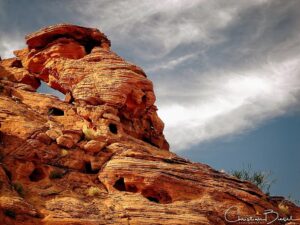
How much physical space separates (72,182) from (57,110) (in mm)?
10419

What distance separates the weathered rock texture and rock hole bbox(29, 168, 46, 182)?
0.06 metres

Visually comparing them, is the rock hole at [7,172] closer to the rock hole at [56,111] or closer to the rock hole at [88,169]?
the rock hole at [88,169]

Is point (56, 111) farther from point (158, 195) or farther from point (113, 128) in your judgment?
point (158, 195)

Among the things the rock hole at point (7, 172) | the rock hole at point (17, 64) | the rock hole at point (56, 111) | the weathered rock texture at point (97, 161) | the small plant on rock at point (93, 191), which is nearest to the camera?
the weathered rock texture at point (97, 161)

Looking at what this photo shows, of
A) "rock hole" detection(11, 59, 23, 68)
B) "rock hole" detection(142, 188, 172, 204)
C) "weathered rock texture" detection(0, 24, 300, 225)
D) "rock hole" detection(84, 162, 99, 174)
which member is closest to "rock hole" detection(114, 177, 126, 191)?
"weathered rock texture" detection(0, 24, 300, 225)

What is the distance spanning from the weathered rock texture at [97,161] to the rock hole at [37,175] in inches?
2.4

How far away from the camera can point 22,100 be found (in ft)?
122

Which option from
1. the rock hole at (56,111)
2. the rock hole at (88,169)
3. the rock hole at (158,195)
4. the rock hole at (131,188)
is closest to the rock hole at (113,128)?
the rock hole at (88,169)

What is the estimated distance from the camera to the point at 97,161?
30641 millimetres

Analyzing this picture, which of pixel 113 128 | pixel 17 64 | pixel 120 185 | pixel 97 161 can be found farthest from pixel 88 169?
pixel 17 64

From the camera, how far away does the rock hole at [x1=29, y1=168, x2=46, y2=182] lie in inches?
1110

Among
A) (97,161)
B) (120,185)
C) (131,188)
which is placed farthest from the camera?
(97,161)

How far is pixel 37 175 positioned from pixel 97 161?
13.6ft

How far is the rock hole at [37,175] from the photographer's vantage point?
92.5 feet
